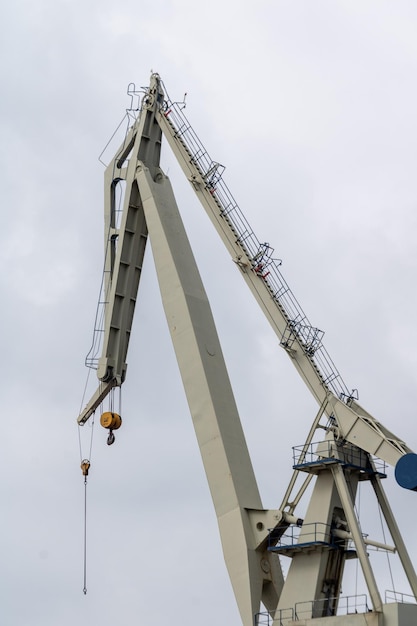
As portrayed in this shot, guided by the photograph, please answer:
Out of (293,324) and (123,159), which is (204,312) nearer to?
(293,324)

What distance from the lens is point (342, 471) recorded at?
2984 cm

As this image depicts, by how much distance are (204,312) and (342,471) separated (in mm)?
6343

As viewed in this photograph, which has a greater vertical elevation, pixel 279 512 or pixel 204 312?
pixel 204 312

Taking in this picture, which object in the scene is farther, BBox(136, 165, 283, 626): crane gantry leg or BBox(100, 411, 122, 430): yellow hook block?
BBox(100, 411, 122, 430): yellow hook block

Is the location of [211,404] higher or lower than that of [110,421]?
lower

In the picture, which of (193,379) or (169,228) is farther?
(169,228)

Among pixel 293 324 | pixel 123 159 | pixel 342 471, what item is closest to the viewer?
pixel 342 471

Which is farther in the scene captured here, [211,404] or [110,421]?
[110,421]

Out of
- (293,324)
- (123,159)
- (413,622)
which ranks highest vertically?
(123,159)

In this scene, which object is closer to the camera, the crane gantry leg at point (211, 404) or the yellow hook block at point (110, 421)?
the crane gantry leg at point (211, 404)

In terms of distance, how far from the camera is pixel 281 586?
30281 millimetres

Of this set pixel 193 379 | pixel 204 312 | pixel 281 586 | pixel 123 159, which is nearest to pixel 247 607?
pixel 281 586

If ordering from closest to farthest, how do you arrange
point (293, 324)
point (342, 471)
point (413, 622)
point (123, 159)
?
point (413, 622) → point (342, 471) → point (293, 324) → point (123, 159)

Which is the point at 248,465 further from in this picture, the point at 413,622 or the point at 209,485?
the point at 413,622
